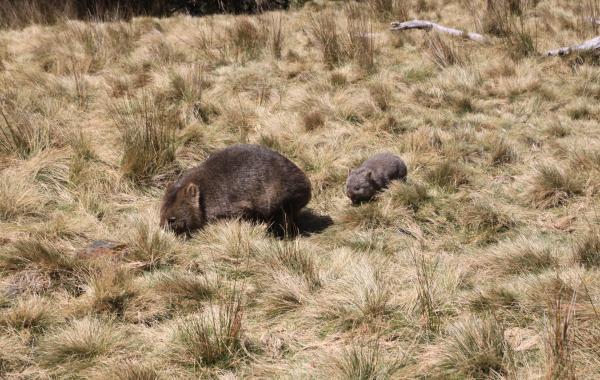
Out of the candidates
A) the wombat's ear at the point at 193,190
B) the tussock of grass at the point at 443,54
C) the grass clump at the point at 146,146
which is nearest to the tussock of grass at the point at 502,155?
the tussock of grass at the point at 443,54

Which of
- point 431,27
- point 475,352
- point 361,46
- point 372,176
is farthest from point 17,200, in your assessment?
point 431,27

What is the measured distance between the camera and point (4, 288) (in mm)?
3930

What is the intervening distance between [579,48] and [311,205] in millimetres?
5911

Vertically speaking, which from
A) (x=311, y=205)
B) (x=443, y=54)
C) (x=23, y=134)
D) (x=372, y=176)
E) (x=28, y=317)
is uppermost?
(x=443, y=54)

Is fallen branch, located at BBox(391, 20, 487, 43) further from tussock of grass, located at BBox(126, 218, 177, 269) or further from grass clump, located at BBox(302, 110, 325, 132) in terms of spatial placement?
tussock of grass, located at BBox(126, 218, 177, 269)

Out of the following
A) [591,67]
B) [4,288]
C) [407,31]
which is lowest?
[4,288]

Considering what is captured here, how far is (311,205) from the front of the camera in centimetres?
567

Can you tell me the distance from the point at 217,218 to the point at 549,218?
3.00 metres

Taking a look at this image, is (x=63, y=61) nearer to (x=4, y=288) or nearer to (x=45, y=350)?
(x=4, y=288)

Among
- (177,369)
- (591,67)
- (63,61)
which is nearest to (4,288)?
(177,369)

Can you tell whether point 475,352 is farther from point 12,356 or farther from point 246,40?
point 246,40

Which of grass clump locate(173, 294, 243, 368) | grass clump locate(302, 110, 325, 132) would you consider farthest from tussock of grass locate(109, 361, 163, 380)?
grass clump locate(302, 110, 325, 132)

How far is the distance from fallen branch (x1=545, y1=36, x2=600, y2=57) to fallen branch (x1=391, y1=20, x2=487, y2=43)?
4.23ft

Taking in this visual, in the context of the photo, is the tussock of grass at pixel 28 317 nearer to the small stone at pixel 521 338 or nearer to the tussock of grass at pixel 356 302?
the tussock of grass at pixel 356 302
